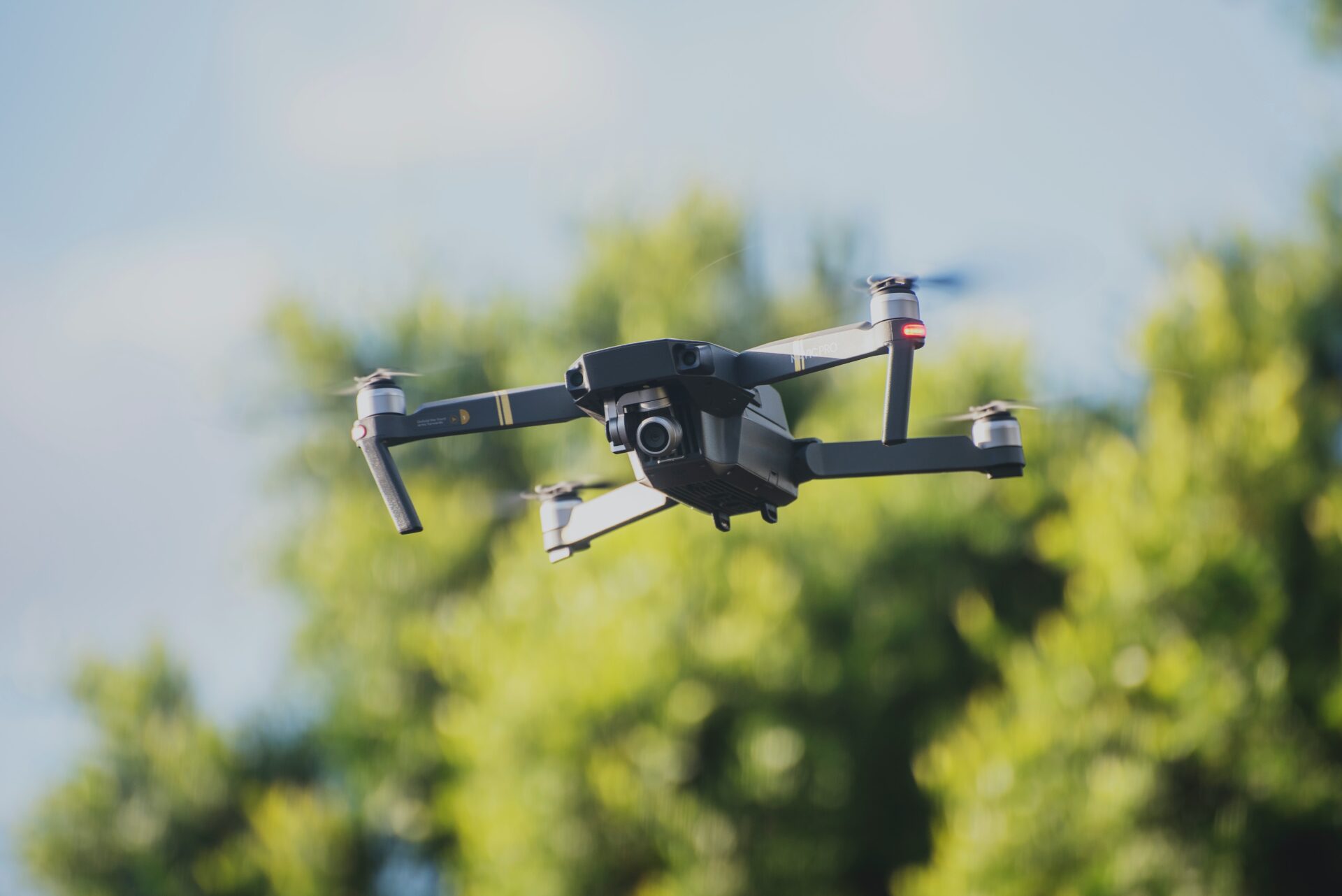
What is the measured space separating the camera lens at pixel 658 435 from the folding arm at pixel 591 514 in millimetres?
252

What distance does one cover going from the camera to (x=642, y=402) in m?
2.72

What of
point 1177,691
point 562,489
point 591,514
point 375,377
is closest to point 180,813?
point 1177,691

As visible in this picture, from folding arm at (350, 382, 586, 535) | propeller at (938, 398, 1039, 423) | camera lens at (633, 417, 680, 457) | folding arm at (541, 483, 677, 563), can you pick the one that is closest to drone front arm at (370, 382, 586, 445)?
folding arm at (350, 382, 586, 535)

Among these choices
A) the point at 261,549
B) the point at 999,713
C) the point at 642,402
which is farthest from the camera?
the point at 261,549

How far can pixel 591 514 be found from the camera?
3365 millimetres

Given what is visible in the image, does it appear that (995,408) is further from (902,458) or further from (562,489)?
(562,489)

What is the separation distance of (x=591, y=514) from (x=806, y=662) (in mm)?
8368

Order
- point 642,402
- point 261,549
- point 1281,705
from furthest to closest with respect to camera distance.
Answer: point 261,549 → point 1281,705 → point 642,402

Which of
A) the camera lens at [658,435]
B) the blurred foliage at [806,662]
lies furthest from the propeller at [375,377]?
the blurred foliage at [806,662]

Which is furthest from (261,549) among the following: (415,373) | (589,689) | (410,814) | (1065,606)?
(415,373)

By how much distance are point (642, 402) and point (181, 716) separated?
44.6 feet

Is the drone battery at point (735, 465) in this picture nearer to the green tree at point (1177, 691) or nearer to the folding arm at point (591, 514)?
the folding arm at point (591, 514)

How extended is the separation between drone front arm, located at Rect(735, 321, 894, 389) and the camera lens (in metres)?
0.18

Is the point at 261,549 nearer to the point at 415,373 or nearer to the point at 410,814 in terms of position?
the point at 410,814
